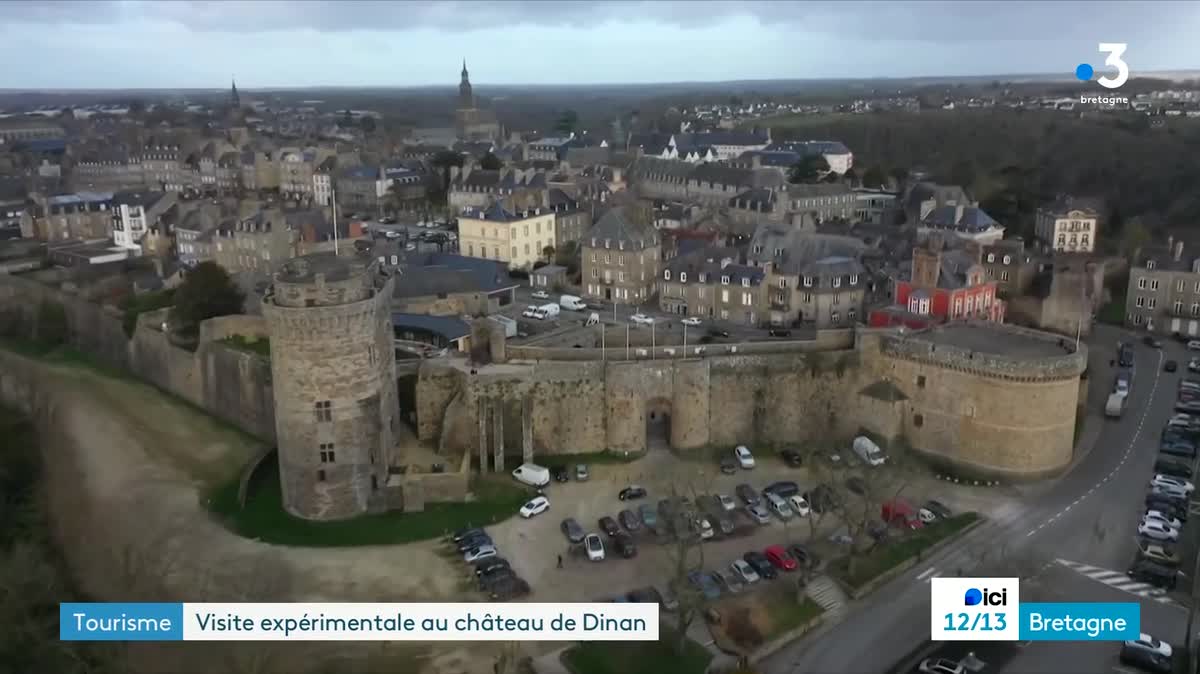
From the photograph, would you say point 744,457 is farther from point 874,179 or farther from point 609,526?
point 874,179

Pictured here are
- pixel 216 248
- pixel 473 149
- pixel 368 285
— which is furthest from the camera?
pixel 473 149

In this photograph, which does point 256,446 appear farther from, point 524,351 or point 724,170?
point 724,170

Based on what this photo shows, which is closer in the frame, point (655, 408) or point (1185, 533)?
point (1185, 533)

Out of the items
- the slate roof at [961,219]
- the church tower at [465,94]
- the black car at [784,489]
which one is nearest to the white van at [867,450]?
the black car at [784,489]

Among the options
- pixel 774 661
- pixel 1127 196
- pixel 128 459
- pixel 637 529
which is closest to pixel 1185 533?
pixel 774 661

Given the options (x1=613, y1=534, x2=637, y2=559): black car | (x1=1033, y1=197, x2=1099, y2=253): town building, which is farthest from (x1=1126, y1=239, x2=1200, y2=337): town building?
(x1=613, y1=534, x2=637, y2=559): black car

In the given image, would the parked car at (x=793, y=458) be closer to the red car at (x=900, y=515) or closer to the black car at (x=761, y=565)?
the red car at (x=900, y=515)

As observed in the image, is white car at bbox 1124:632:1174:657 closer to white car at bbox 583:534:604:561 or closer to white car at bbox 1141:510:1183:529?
white car at bbox 1141:510:1183:529

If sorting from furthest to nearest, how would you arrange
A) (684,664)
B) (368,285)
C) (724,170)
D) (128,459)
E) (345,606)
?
(724,170) < (128,459) < (368,285) < (345,606) < (684,664)
